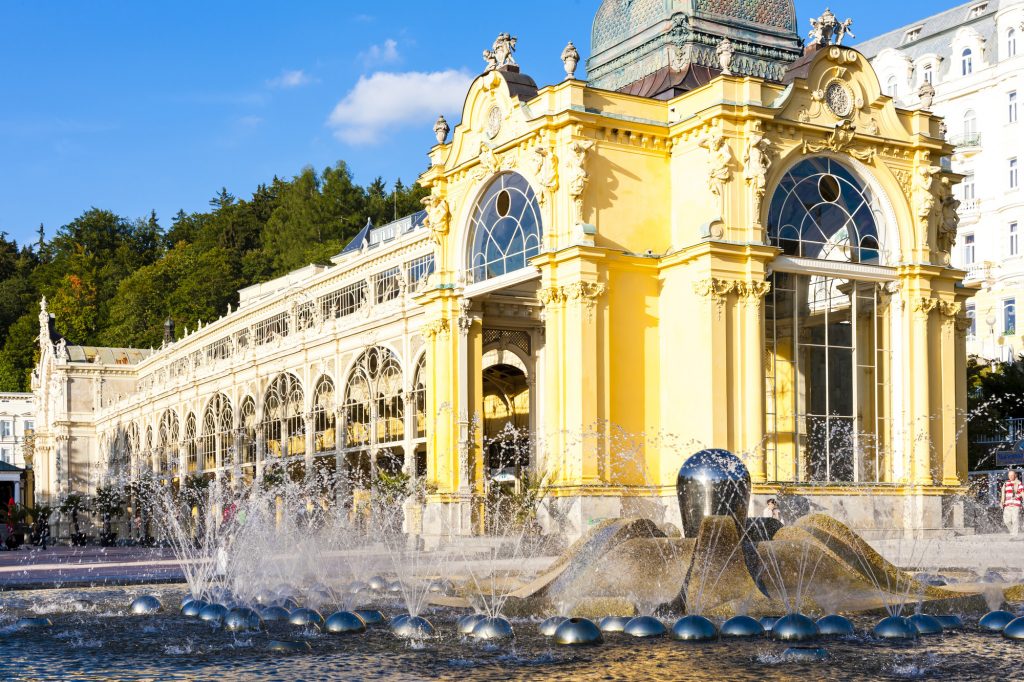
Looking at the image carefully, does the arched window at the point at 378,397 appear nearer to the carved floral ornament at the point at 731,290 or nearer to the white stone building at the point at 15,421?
the carved floral ornament at the point at 731,290

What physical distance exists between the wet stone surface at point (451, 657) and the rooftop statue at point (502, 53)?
19723 millimetres

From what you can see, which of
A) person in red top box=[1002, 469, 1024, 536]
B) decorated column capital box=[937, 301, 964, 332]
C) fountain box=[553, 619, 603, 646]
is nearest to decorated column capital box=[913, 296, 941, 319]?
decorated column capital box=[937, 301, 964, 332]

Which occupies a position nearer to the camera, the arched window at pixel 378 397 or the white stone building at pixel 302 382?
the arched window at pixel 378 397


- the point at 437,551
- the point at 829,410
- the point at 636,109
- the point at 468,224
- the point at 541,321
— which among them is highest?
the point at 636,109

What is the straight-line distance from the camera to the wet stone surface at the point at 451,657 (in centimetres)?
1145

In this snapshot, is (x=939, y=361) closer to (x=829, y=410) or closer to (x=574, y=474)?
(x=829, y=410)

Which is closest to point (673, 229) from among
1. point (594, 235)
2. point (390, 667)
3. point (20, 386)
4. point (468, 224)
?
point (594, 235)

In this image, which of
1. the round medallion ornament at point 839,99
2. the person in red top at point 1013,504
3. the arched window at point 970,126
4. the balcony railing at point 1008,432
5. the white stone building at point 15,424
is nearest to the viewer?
the person in red top at point 1013,504

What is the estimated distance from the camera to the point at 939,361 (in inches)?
1247

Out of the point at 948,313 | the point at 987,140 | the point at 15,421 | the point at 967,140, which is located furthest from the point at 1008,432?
the point at 15,421

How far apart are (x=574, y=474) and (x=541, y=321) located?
8134 millimetres

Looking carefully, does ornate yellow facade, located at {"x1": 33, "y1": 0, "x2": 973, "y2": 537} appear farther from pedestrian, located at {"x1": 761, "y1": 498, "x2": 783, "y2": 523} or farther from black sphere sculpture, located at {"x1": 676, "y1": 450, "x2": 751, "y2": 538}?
black sphere sculpture, located at {"x1": 676, "y1": 450, "x2": 751, "y2": 538}

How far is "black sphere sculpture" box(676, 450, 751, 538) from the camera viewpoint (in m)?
17.1

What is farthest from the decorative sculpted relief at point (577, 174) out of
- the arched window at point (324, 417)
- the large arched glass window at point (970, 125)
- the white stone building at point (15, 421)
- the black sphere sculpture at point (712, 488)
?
the white stone building at point (15, 421)
